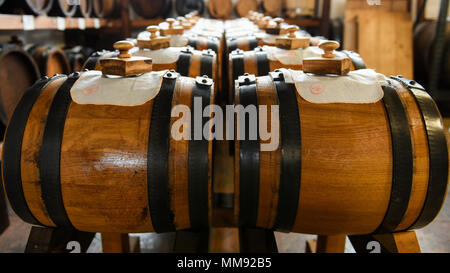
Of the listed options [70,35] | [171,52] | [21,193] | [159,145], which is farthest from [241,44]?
[70,35]

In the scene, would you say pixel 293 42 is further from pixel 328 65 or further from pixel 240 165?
pixel 240 165

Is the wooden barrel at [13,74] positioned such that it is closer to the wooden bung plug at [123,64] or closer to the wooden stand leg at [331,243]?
the wooden bung plug at [123,64]

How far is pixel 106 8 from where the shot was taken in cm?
678

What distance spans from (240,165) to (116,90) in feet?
1.84

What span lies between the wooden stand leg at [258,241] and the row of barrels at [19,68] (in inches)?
95.1

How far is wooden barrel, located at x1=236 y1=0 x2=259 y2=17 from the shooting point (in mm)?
8062

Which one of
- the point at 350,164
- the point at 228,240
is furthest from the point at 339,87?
Result: the point at 228,240

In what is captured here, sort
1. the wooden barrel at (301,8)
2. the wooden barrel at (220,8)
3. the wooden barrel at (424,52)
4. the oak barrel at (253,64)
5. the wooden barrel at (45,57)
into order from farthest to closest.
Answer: the wooden barrel at (220,8), the wooden barrel at (301,8), the wooden barrel at (424,52), the wooden barrel at (45,57), the oak barrel at (253,64)

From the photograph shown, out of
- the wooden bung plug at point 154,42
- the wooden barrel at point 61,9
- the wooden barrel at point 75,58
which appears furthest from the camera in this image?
the wooden barrel at point 75,58

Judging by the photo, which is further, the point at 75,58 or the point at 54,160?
the point at 75,58

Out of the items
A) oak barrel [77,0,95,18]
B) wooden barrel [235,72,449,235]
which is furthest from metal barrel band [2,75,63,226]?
oak barrel [77,0,95,18]

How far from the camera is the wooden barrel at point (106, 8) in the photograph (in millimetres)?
6003

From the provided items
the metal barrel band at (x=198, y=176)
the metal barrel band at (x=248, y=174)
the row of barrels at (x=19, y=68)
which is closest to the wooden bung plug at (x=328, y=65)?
the metal barrel band at (x=248, y=174)
